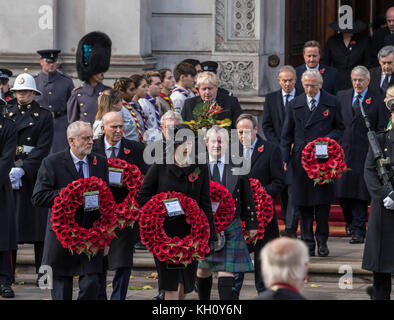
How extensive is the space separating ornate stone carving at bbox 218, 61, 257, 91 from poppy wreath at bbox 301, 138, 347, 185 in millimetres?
3466

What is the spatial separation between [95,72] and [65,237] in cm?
419

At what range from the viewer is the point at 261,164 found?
1048 centimetres

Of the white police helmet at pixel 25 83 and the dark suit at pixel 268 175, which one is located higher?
the white police helmet at pixel 25 83

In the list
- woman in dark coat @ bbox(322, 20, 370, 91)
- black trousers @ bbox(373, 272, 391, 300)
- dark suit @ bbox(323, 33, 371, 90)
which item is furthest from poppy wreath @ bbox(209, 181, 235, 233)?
woman in dark coat @ bbox(322, 20, 370, 91)

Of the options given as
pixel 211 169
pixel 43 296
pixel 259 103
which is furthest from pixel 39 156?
pixel 259 103

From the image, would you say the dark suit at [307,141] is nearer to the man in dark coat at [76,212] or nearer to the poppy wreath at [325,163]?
the poppy wreath at [325,163]

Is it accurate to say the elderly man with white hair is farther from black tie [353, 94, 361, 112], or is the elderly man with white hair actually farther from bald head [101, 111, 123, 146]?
black tie [353, 94, 361, 112]

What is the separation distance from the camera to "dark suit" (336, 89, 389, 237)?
1318 centimetres

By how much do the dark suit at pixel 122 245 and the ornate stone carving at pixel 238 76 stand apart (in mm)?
5304

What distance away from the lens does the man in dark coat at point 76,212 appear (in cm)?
925

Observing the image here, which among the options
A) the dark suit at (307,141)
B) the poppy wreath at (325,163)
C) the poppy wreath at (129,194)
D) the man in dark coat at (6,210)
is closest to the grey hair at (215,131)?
the poppy wreath at (129,194)

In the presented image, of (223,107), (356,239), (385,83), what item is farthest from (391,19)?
(223,107)

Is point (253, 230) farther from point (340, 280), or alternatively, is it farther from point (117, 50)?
point (117, 50)

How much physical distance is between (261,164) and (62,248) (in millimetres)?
2169
